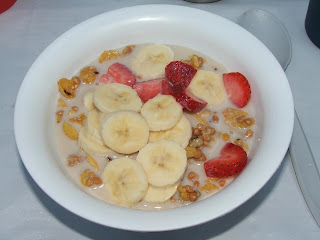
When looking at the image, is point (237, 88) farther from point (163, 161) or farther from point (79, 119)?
point (79, 119)

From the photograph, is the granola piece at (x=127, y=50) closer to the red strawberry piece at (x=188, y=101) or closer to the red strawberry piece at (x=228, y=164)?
the red strawberry piece at (x=188, y=101)

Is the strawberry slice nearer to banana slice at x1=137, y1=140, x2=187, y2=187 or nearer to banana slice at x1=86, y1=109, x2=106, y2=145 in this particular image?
banana slice at x1=86, y1=109, x2=106, y2=145

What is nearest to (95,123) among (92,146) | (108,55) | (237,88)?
(92,146)

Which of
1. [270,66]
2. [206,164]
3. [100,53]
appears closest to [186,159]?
[206,164]

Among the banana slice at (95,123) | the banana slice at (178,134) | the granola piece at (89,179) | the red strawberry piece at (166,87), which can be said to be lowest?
the granola piece at (89,179)

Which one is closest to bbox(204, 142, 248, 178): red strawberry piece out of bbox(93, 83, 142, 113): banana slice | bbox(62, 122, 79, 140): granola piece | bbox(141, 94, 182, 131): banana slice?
bbox(141, 94, 182, 131): banana slice

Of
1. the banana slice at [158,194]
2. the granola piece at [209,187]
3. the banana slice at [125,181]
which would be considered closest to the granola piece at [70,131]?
the banana slice at [125,181]
